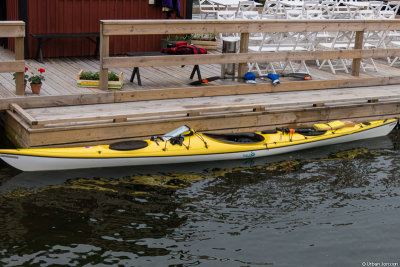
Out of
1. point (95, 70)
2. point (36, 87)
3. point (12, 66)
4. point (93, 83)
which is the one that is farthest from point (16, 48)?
point (95, 70)

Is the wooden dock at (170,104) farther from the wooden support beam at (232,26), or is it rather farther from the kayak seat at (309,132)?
the wooden support beam at (232,26)

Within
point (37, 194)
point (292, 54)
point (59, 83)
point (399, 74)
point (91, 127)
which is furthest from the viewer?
point (399, 74)

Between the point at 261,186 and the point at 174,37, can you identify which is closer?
the point at 261,186

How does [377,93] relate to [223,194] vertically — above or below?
above

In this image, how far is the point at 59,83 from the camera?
10617 millimetres

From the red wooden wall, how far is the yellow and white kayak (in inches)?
154

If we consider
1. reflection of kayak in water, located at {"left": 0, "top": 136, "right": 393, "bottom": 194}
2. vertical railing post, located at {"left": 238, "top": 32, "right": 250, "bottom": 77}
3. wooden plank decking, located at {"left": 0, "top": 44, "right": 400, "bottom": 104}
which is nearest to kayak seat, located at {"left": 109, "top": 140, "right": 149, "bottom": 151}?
reflection of kayak in water, located at {"left": 0, "top": 136, "right": 393, "bottom": 194}

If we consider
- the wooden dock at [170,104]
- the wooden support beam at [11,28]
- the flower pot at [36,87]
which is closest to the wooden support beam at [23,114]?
the wooden dock at [170,104]

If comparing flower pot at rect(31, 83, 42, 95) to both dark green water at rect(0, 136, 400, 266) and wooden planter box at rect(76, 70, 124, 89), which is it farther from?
dark green water at rect(0, 136, 400, 266)

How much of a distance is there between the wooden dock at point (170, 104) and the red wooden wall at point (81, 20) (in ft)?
1.24

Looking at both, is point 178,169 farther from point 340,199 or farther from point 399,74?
point 399,74

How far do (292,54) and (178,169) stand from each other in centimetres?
330

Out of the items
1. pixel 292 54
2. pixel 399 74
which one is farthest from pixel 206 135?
pixel 399 74

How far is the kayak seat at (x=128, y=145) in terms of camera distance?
9180 millimetres
